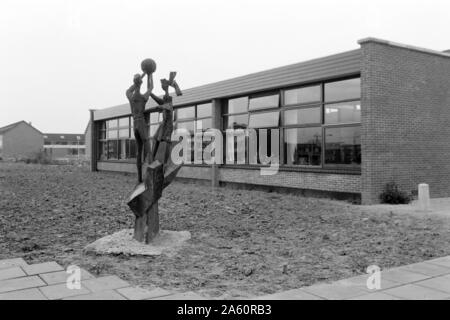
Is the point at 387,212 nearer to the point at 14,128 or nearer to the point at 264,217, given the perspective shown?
the point at 264,217

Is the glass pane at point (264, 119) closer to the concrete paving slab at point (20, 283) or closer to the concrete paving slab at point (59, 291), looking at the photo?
the concrete paving slab at point (20, 283)

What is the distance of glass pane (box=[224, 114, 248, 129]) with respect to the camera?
1900cm

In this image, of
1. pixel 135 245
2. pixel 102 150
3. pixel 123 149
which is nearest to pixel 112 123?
pixel 102 150

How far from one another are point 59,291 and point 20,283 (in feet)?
2.33

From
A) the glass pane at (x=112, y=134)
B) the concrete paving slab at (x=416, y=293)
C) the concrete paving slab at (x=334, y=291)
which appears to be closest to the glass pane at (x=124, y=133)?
the glass pane at (x=112, y=134)

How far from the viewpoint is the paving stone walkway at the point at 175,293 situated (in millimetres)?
4840

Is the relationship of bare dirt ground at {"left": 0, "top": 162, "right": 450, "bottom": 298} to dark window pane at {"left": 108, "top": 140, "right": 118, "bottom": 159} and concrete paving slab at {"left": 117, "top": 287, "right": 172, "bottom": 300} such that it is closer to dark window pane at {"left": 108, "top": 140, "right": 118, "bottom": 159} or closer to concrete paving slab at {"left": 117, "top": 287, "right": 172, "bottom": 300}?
concrete paving slab at {"left": 117, "top": 287, "right": 172, "bottom": 300}

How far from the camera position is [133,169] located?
28188 mm

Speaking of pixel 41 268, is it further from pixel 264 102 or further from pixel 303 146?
pixel 264 102

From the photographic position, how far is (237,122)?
768 inches

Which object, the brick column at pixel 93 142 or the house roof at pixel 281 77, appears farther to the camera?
the brick column at pixel 93 142

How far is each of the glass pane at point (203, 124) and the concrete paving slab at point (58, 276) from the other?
1547 cm
